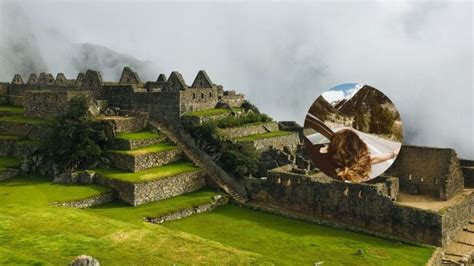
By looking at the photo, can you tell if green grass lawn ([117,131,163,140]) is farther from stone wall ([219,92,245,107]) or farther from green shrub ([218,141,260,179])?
stone wall ([219,92,245,107])

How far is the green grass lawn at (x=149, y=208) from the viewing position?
34.0 meters

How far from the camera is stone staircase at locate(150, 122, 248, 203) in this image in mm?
40625

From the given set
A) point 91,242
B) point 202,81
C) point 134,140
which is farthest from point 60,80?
point 91,242

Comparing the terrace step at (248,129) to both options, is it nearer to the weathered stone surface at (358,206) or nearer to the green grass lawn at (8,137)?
the weathered stone surface at (358,206)

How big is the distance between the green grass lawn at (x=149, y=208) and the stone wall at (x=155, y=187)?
A: 49 cm

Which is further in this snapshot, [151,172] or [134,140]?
[134,140]

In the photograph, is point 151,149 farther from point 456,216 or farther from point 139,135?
point 456,216

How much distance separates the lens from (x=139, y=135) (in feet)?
145

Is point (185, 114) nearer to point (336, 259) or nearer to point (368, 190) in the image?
point (368, 190)

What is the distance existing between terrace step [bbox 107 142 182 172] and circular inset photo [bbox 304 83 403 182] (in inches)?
463

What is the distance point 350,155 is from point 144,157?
15389 mm

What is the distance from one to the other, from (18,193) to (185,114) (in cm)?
1593

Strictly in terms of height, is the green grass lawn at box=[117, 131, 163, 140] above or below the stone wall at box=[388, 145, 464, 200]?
above

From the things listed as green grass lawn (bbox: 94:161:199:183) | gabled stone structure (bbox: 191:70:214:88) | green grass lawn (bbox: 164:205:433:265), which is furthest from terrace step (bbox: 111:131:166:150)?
gabled stone structure (bbox: 191:70:214:88)
